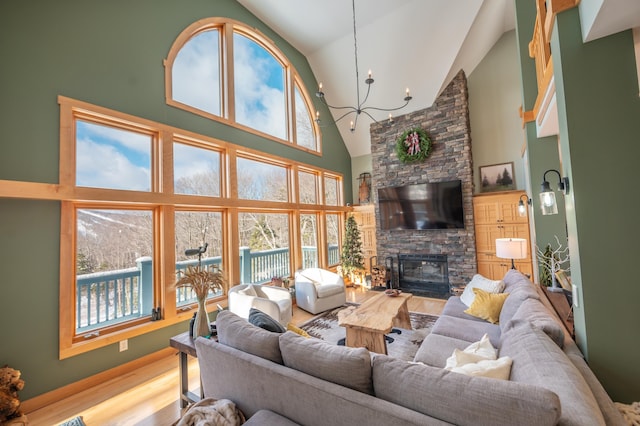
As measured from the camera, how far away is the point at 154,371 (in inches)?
120

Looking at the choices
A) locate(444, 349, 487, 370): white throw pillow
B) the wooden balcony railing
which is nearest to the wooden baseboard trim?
locate(444, 349, 487, 370): white throw pillow

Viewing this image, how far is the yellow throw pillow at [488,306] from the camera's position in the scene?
2891 mm

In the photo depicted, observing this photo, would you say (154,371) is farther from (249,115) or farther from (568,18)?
(568,18)

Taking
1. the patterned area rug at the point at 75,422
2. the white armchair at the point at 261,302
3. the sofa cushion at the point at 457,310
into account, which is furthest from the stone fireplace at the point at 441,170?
the patterned area rug at the point at 75,422

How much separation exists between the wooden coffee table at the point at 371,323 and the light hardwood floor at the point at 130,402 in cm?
172

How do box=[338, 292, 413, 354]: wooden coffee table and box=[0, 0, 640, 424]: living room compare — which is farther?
box=[338, 292, 413, 354]: wooden coffee table

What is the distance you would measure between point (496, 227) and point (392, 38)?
14.4 ft

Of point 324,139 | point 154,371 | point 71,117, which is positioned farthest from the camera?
point 324,139

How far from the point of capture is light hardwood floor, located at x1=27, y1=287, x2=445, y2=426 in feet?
7.53

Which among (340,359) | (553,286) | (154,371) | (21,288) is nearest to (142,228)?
(21,288)

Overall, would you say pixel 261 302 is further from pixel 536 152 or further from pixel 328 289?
pixel 536 152

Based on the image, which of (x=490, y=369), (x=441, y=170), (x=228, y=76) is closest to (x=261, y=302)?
(x=490, y=369)

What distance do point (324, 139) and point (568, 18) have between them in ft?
17.4

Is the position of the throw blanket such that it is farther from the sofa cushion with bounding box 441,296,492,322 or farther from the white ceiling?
the white ceiling
